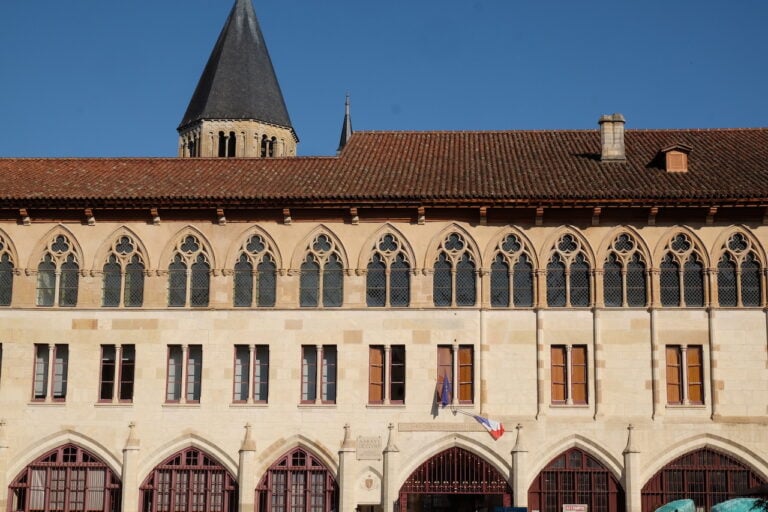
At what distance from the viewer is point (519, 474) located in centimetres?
3119

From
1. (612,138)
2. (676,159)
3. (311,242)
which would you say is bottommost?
(311,242)

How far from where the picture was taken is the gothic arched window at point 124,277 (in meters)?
33.2

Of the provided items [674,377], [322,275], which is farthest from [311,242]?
[674,377]

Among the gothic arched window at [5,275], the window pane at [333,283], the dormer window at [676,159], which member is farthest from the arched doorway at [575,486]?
the gothic arched window at [5,275]

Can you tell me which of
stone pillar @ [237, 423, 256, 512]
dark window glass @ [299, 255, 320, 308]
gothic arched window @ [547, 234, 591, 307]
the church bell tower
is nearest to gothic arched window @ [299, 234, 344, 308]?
dark window glass @ [299, 255, 320, 308]

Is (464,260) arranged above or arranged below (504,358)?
above

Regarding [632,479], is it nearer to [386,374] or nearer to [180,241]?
[386,374]

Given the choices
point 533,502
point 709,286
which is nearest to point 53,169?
point 533,502

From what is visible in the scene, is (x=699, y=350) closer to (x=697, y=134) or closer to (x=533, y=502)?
(x=533, y=502)

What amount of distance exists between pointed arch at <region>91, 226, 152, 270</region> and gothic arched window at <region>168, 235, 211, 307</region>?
84 centimetres

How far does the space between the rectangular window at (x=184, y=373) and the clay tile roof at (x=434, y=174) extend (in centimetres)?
439

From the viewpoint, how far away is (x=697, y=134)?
3841 cm

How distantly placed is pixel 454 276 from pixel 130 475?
10.9m

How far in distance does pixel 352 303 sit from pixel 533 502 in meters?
7.66
